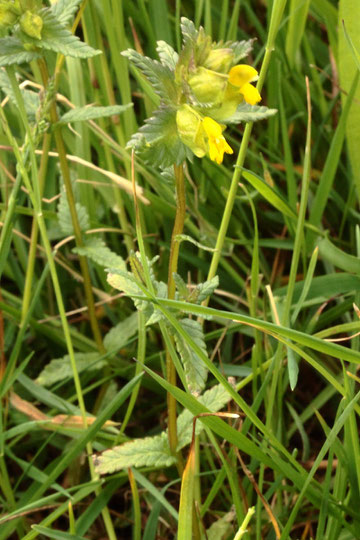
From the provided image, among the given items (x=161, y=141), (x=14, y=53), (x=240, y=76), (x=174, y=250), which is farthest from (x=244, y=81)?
(x=14, y=53)

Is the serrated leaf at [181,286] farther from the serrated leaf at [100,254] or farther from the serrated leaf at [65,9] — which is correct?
the serrated leaf at [65,9]

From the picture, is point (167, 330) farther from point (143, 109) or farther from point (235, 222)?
point (143, 109)

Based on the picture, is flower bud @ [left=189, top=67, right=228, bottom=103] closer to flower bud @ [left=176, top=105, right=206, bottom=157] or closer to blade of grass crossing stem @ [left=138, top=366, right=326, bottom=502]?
flower bud @ [left=176, top=105, right=206, bottom=157]

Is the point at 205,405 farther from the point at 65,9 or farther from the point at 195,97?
the point at 65,9

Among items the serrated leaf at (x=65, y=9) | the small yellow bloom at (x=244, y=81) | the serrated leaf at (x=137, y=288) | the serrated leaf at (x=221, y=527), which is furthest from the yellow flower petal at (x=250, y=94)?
the serrated leaf at (x=221, y=527)

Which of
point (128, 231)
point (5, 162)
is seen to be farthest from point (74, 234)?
point (5, 162)

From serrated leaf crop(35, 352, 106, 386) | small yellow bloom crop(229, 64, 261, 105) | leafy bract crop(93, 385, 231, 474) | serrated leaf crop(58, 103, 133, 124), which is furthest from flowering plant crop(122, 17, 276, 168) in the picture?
serrated leaf crop(35, 352, 106, 386)
